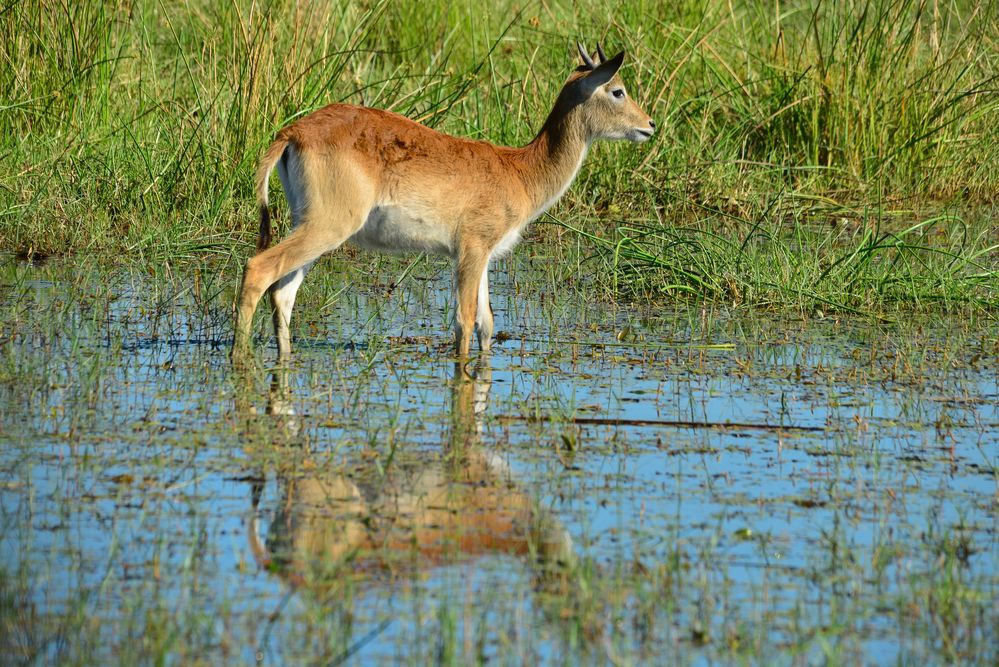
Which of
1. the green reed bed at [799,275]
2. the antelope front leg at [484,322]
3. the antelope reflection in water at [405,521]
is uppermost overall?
the green reed bed at [799,275]

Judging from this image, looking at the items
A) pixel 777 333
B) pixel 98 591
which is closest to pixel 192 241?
pixel 777 333

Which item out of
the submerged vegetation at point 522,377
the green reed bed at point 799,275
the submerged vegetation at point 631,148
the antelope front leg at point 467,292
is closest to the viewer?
the submerged vegetation at point 522,377

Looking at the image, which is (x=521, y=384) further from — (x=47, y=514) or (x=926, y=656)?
(x=926, y=656)

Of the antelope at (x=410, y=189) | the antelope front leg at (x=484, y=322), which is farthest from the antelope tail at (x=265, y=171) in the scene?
the antelope front leg at (x=484, y=322)

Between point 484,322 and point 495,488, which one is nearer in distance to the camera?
point 495,488

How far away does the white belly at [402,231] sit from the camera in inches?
266

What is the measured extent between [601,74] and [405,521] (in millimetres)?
3670

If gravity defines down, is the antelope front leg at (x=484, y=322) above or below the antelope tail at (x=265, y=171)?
below

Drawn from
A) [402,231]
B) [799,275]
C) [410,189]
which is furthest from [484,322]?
[799,275]

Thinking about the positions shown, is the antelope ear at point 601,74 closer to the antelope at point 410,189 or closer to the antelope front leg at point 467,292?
the antelope at point 410,189

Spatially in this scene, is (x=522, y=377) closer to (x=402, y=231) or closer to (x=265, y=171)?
(x=402, y=231)

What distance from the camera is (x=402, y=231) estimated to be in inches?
268

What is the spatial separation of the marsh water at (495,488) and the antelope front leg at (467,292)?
0.39ft

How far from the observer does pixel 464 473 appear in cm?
Result: 489
